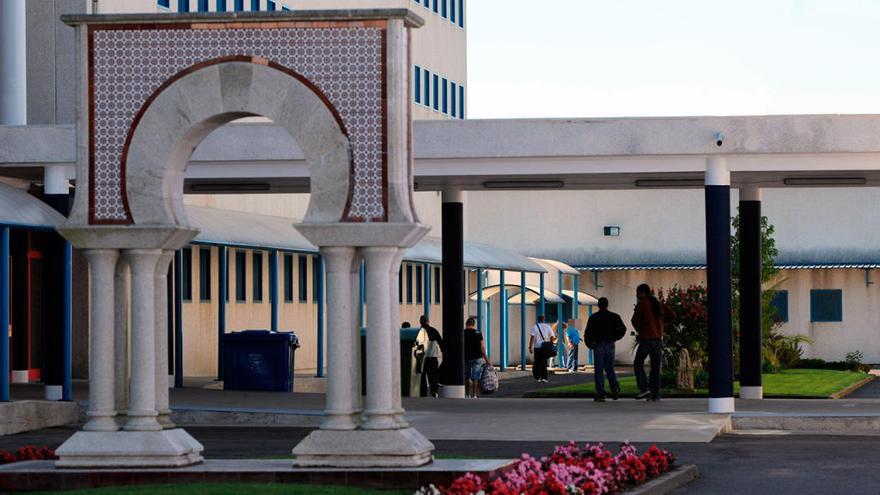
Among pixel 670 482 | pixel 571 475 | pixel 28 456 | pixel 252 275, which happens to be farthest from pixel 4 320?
pixel 252 275

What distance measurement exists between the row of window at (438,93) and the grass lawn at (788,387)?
16.1m

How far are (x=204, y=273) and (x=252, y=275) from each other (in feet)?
10.2

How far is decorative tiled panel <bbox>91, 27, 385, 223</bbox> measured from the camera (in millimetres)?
14867

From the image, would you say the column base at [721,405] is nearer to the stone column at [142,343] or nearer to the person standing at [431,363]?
the person standing at [431,363]

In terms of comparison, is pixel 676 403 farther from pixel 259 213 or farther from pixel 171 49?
pixel 259 213

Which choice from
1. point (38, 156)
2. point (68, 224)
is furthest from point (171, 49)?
point (38, 156)

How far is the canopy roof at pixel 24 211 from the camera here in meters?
22.7

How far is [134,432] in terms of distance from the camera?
14820mm

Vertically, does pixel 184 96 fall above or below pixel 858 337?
above

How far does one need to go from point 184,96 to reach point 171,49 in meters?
0.47

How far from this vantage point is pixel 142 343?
1500 centimetres

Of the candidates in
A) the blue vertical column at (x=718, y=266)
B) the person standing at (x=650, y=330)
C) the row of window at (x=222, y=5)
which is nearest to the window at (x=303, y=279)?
the row of window at (x=222, y=5)

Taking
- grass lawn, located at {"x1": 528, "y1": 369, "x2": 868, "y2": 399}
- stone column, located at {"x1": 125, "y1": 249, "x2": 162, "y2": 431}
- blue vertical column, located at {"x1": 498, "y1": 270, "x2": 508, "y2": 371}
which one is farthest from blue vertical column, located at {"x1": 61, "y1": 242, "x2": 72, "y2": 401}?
blue vertical column, located at {"x1": 498, "y1": 270, "x2": 508, "y2": 371}

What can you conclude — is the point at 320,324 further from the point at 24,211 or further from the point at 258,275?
the point at 24,211
